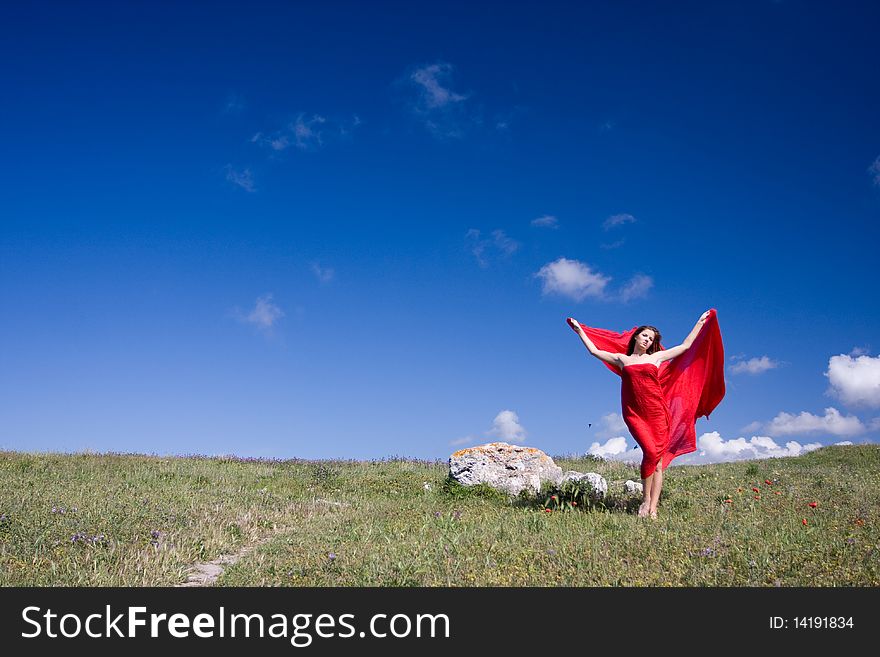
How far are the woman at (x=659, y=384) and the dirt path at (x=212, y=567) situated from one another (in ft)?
23.8

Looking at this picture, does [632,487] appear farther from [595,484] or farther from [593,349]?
[593,349]

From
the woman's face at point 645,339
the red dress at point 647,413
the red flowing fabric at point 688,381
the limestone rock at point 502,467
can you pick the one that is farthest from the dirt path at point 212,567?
the woman's face at point 645,339

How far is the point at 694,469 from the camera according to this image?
75.5 feet

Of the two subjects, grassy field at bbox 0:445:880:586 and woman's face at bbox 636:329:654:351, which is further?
woman's face at bbox 636:329:654:351

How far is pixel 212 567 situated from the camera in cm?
991

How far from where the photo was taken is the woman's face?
13.6 meters

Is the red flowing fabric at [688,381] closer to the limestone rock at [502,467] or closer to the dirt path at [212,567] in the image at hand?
the limestone rock at [502,467]

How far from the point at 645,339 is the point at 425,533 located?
6.16 meters

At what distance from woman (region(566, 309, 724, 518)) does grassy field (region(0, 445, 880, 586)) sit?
1.25 meters

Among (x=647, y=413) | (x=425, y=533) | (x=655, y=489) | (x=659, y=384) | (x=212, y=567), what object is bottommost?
(x=212, y=567)

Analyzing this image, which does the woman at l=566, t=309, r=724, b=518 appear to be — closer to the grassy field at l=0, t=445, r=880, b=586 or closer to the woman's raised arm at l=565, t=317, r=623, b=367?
the woman's raised arm at l=565, t=317, r=623, b=367

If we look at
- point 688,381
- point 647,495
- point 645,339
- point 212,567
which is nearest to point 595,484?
point 647,495

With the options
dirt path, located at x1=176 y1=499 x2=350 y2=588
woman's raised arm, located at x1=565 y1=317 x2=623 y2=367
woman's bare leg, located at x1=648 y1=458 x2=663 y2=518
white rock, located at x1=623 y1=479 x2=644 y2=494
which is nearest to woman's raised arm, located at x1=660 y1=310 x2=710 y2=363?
woman's raised arm, located at x1=565 y1=317 x2=623 y2=367
